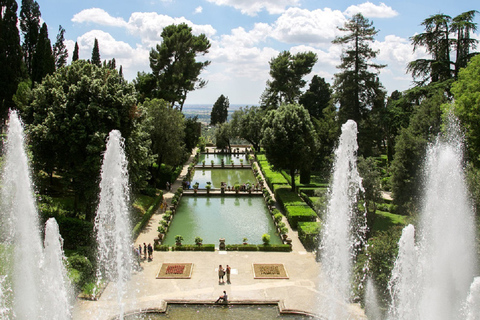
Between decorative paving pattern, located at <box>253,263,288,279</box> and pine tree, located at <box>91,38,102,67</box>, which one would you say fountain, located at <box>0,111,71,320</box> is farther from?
pine tree, located at <box>91,38,102,67</box>

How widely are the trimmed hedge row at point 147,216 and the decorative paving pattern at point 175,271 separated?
4.55 meters

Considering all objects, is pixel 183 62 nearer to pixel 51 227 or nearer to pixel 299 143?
pixel 299 143

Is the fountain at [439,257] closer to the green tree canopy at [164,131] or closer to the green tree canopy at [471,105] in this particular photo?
the green tree canopy at [471,105]

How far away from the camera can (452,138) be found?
2444 cm

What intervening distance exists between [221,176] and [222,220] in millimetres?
18534

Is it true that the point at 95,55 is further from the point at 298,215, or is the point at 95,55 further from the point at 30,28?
the point at 298,215

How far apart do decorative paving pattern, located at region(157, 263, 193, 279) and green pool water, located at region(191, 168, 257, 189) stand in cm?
2146

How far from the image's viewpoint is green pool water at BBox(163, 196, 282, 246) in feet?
82.5

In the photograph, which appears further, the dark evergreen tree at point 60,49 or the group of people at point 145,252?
the dark evergreen tree at point 60,49

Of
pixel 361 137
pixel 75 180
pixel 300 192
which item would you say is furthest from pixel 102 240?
pixel 361 137

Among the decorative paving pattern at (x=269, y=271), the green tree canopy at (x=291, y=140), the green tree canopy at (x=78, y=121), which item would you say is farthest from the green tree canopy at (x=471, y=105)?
the green tree canopy at (x=78, y=121)

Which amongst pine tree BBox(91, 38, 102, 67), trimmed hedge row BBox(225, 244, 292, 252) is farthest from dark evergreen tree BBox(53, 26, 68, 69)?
trimmed hedge row BBox(225, 244, 292, 252)

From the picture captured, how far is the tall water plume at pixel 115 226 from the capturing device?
670 inches

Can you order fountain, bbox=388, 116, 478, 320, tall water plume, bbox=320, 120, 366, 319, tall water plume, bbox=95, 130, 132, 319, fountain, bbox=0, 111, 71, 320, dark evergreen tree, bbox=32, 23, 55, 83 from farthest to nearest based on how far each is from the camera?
dark evergreen tree, bbox=32, 23, 55, 83 → tall water plume, bbox=95, 130, 132, 319 → tall water plume, bbox=320, 120, 366, 319 → fountain, bbox=388, 116, 478, 320 → fountain, bbox=0, 111, 71, 320
